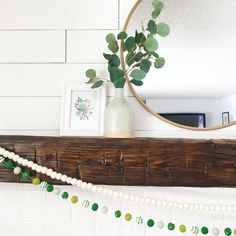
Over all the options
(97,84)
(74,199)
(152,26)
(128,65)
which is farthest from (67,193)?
(152,26)

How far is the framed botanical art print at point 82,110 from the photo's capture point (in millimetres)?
1225

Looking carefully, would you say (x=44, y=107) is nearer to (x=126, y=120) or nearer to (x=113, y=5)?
(x=126, y=120)

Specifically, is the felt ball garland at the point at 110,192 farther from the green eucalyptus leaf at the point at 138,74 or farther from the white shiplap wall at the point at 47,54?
the green eucalyptus leaf at the point at 138,74

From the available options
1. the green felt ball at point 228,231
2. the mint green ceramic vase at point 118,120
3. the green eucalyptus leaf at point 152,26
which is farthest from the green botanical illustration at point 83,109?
the green felt ball at point 228,231

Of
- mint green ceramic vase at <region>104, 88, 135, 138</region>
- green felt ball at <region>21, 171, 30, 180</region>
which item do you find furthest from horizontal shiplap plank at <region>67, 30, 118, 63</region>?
green felt ball at <region>21, 171, 30, 180</region>

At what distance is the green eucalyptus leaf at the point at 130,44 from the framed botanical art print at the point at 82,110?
0.19 metres

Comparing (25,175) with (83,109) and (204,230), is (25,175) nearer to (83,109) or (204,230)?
(83,109)

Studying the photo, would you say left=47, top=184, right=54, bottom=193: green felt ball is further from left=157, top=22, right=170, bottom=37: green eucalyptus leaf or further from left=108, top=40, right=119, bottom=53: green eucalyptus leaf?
left=157, top=22, right=170, bottom=37: green eucalyptus leaf

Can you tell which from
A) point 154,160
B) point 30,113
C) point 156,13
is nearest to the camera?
point 154,160

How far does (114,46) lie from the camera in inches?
46.6

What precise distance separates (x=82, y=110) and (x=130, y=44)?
0.30m

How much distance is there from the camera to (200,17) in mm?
1247

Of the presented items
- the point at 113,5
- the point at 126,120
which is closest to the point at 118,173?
the point at 126,120

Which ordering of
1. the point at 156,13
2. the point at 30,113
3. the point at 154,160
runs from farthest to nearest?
the point at 30,113, the point at 156,13, the point at 154,160
